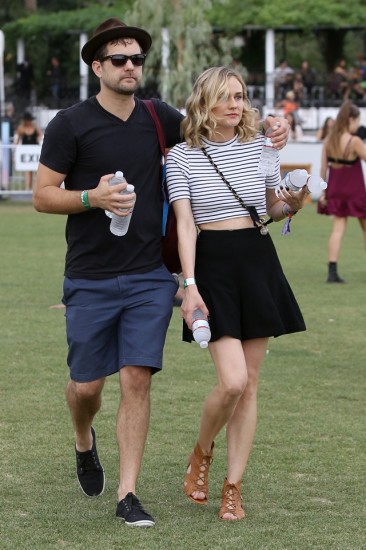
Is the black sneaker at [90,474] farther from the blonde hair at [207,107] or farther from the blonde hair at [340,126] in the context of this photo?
the blonde hair at [340,126]

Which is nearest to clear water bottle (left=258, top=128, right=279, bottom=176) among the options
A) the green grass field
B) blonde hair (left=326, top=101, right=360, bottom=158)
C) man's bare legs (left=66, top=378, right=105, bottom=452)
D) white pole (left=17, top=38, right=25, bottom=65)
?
man's bare legs (left=66, top=378, right=105, bottom=452)

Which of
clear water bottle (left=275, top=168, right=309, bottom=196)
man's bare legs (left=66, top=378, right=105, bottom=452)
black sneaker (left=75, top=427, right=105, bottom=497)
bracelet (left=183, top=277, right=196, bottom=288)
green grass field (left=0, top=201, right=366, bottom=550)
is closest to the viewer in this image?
green grass field (left=0, top=201, right=366, bottom=550)

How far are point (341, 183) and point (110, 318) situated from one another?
9.04 m

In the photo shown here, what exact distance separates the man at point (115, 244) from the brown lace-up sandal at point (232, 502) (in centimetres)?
38

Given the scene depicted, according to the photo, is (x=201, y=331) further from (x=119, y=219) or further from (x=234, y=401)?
(x=119, y=219)

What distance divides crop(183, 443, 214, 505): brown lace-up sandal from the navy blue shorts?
500 mm

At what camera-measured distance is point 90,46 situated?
571 centimetres

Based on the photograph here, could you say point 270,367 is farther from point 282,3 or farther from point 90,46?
point 282,3

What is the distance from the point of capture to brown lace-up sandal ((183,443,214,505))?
5.78 metres

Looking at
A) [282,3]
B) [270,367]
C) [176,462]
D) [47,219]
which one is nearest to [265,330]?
[176,462]

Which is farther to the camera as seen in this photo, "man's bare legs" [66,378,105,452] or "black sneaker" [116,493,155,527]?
"man's bare legs" [66,378,105,452]

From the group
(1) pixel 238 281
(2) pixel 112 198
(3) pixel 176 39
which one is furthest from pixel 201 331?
(3) pixel 176 39

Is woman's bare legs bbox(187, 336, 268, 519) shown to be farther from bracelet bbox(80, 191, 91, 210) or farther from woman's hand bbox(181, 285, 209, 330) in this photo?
bracelet bbox(80, 191, 91, 210)

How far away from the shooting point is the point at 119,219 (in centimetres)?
540
